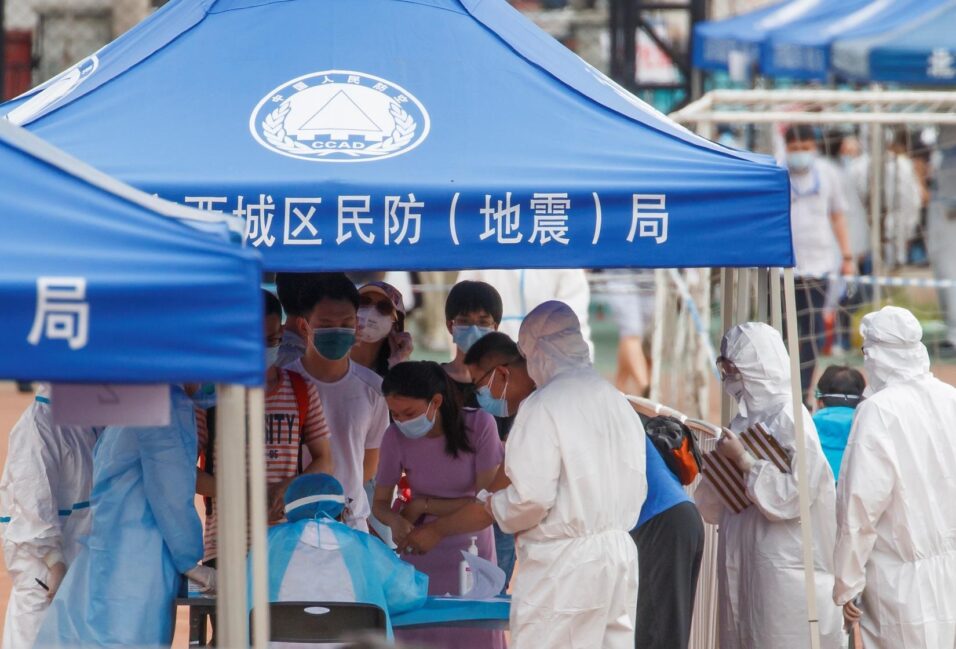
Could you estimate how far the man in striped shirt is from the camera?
5770 mm

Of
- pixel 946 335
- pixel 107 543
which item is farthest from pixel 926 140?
pixel 107 543

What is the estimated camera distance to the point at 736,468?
5.77 m

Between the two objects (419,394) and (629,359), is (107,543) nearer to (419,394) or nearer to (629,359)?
(419,394)

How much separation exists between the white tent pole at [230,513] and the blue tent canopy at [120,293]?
0.25 metres

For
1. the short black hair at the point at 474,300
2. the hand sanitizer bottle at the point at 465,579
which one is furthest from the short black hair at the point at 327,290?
the hand sanitizer bottle at the point at 465,579

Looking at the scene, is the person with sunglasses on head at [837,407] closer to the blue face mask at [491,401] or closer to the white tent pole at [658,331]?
the blue face mask at [491,401]

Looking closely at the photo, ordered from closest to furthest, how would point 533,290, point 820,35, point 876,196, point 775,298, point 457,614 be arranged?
point 457,614 < point 775,298 < point 533,290 < point 876,196 < point 820,35

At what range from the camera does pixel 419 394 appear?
19.0ft

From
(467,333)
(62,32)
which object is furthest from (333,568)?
(62,32)

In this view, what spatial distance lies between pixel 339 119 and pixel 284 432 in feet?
3.87

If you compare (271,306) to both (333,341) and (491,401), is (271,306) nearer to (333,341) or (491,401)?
(333,341)

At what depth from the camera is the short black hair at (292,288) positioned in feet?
21.3

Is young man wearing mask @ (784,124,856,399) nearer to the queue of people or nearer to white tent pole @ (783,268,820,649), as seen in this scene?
the queue of people

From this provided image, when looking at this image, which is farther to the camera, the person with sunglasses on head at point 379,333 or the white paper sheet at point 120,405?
the person with sunglasses on head at point 379,333
